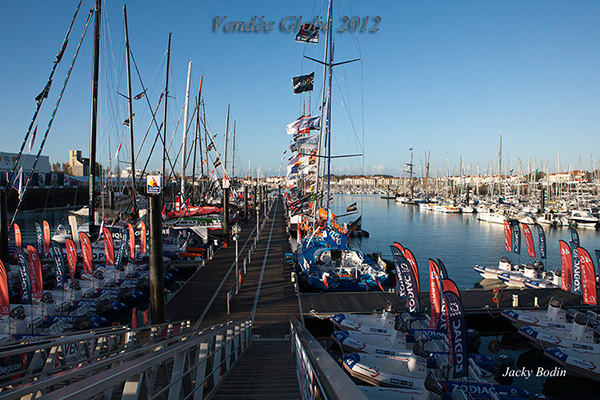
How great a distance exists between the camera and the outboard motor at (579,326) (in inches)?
683

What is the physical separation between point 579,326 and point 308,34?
27.7 metres

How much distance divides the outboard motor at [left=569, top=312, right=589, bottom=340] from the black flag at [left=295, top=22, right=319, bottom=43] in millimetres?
26932

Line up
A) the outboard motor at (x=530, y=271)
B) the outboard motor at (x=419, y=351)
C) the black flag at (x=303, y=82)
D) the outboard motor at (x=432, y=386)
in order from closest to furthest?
1. the outboard motor at (x=432, y=386)
2. the outboard motor at (x=419, y=351)
3. the outboard motor at (x=530, y=271)
4. the black flag at (x=303, y=82)

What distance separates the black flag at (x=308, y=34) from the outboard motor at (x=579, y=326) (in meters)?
26.9

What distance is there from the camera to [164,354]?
12.2 feet

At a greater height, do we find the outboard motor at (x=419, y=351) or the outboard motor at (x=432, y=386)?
the outboard motor at (x=432, y=386)

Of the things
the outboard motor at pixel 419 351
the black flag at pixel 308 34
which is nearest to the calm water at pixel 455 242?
the outboard motor at pixel 419 351

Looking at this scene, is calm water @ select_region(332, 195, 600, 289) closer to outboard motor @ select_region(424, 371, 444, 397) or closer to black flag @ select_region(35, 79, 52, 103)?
outboard motor @ select_region(424, 371, 444, 397)

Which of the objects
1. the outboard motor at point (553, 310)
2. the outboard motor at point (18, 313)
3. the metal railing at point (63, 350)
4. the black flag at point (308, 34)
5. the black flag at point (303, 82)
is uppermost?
the black flag at point (308, 34)

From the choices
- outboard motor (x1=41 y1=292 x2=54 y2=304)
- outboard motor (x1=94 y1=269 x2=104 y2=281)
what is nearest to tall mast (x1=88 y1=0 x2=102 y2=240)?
outboard motor (x1=94 y1=269 x2=104 y2=281)

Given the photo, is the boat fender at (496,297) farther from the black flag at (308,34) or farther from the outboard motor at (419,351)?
the black flag at (308,34)

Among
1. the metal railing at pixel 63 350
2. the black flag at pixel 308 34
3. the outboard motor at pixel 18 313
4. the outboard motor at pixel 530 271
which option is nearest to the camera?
the metal railing at pixel 63 350

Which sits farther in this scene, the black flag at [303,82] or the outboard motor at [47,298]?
the black flag at [303,82]

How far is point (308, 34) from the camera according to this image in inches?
1286
